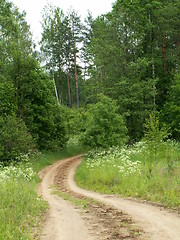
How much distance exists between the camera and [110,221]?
26.7 feet

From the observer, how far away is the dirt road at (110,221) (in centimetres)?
674

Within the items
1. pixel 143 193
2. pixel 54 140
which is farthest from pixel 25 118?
pixel 143 193

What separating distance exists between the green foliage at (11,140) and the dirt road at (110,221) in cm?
1020

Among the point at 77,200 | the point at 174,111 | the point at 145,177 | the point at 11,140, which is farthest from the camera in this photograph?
the point at 174,111

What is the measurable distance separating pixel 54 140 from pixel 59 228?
24.9m

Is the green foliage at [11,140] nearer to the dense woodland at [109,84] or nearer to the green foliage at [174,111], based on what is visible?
the dense woodland at [109,84]

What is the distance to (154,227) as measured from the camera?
7164 mm


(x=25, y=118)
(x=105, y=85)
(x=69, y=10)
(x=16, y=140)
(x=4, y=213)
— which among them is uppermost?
(x=69, y=10)

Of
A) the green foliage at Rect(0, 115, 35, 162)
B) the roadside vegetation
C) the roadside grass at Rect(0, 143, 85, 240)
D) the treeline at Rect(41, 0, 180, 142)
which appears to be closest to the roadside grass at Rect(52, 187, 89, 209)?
the roadside grass at Rect(0, 143, 85, 240)

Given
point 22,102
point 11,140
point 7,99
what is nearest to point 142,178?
point 11,140

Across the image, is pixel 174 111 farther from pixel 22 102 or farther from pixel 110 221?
pixel 110 221

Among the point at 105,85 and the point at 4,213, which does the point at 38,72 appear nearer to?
the point at 105,85

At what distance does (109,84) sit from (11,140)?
1442cm

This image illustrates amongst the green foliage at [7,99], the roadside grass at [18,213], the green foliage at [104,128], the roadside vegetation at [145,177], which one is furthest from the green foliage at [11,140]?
the roadside grass at [18,213]
